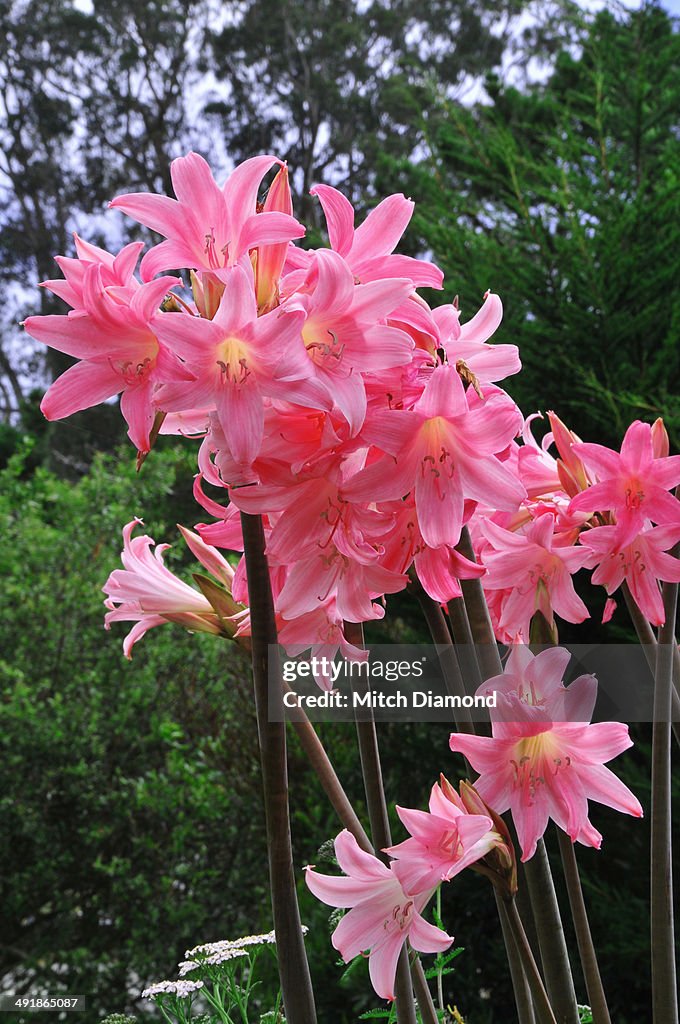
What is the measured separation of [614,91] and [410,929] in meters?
2.35

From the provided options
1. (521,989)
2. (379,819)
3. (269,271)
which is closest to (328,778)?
(379,819)

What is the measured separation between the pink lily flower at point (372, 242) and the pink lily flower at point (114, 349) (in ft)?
0.25

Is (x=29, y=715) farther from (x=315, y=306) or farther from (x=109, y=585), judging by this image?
(x=315, y=306)

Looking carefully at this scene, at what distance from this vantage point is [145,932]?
2.36 meters

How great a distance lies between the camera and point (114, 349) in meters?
0.37

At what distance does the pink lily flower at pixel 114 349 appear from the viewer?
361mm

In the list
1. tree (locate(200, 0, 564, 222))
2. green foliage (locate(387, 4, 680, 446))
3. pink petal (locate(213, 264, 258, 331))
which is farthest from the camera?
tree (locate(200, 0, 564, 222))

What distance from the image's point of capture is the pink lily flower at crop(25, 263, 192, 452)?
1.19 ft

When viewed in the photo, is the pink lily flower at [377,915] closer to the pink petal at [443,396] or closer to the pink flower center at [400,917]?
the pink flower center at [400,917]

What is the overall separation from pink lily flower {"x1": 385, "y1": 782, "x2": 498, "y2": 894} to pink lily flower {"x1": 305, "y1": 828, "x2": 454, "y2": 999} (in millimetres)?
22

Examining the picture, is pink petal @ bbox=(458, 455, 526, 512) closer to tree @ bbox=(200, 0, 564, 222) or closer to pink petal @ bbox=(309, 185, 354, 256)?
pink petal @ bbox=(309, 185, 354, 256)

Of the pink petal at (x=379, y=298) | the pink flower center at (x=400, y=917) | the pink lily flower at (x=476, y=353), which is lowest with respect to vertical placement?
the pink flower center at (x=400, y=917)
